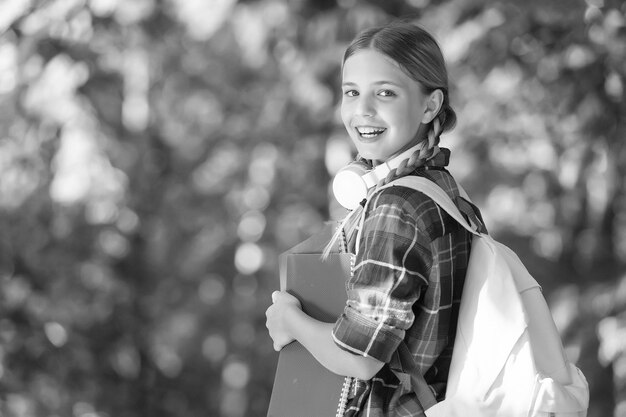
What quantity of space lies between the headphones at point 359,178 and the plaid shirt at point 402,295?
2.3 inches

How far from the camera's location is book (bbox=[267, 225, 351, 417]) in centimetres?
129

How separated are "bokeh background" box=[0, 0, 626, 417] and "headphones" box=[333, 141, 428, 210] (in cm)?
219

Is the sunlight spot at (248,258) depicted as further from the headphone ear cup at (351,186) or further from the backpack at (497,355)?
the backpack at (497,355)

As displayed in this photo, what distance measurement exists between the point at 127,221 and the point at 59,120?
1.58 ft

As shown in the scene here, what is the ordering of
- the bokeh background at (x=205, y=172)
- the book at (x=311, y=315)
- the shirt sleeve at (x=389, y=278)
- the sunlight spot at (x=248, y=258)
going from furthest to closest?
the sunlight spot at (x=248, y=258) < the bokeh background at (x=205, y=172) < the book at (x=311, y=315) < the shirt sleeve at (x=389, y=278)

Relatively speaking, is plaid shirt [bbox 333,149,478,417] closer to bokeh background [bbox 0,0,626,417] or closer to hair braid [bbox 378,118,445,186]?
hair braid [bbox 378,118,445,186]

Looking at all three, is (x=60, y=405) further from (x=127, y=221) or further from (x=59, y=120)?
(x=59, y=120)

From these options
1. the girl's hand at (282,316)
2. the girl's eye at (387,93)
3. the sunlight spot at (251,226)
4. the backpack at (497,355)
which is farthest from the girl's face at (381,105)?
the sunlight spot at (251,226)

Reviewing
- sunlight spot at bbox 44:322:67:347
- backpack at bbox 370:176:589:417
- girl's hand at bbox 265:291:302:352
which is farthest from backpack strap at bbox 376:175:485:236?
sunlight spot at bbox 44:322:67:347

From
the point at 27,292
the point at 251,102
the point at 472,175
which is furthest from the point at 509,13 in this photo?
the point at 27,292

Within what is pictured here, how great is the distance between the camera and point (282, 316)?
1310 millimetres

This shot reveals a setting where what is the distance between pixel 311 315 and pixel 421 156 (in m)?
0.28

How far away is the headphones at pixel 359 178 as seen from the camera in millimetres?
1305

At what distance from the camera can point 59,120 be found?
3.66 m
